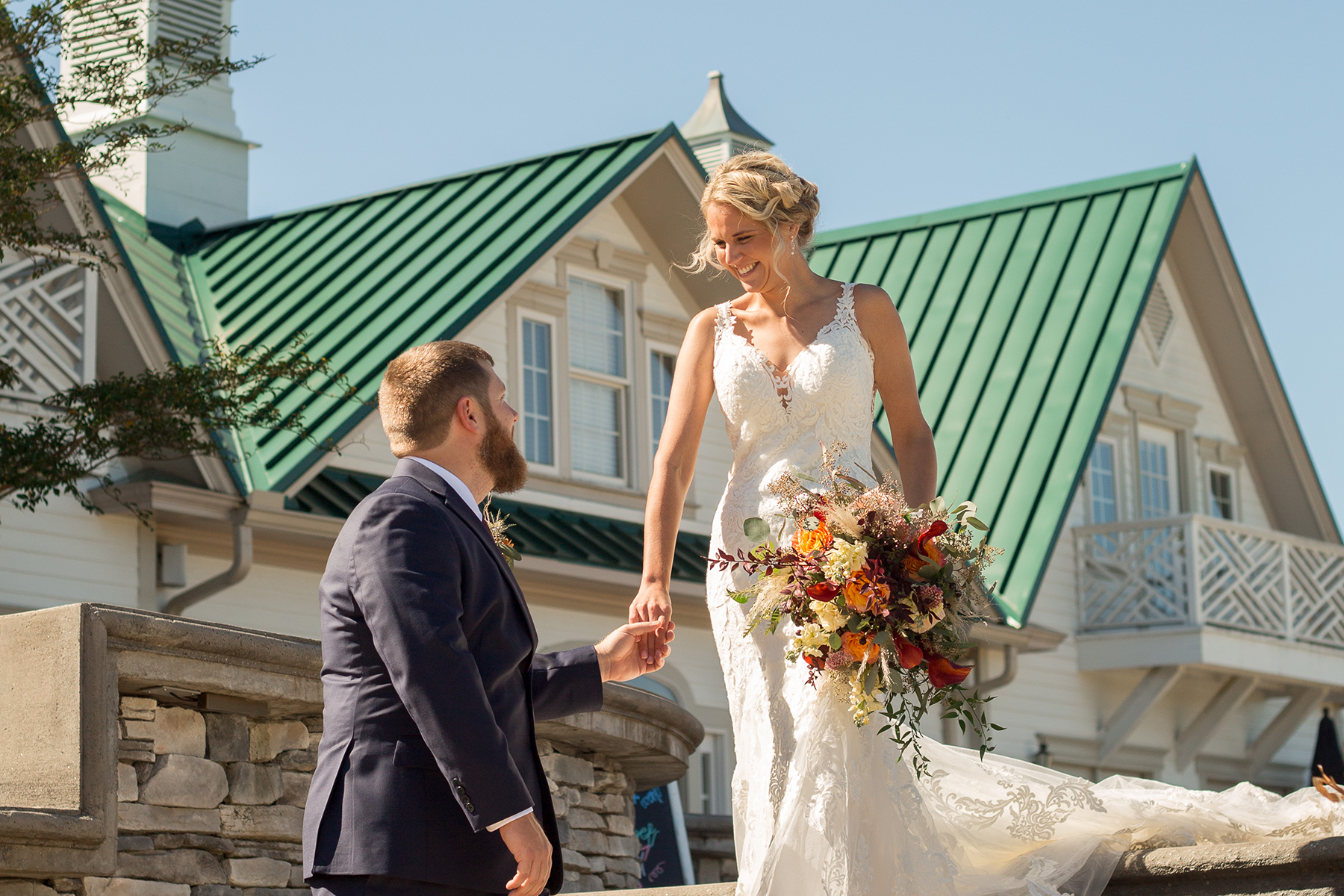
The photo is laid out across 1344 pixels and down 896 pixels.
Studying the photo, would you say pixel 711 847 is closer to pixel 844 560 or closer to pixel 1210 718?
pixel 844 560

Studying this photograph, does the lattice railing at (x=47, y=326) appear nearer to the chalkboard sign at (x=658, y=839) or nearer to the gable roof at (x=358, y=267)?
the gable roof at (x=358, y=267)

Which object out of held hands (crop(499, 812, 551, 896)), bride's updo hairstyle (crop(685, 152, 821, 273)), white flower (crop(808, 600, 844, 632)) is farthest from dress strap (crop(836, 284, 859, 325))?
held hands (crop(499, 812, 551, 896))

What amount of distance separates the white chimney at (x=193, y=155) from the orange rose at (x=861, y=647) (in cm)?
1304

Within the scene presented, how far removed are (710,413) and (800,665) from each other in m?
11.0

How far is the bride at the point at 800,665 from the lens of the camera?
4.50 meters

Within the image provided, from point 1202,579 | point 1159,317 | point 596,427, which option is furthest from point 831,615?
point 1159,317

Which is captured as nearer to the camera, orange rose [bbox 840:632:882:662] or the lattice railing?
orange rose [bbox 840:632:882:662]

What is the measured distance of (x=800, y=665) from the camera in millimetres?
4594

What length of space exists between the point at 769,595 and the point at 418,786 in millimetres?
1325

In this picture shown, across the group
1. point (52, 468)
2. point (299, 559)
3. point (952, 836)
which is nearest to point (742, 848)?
point (952, 836)

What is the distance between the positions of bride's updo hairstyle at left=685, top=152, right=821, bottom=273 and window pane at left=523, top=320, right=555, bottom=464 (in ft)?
29.7

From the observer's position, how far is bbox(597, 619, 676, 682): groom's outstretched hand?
3.97 m

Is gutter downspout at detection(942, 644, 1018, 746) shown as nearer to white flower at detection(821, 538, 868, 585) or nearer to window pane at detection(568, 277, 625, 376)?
window pane at detection(568, 277, 625, 376)

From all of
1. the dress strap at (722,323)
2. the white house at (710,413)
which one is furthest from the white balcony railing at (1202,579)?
the dress strap at (722,323)
